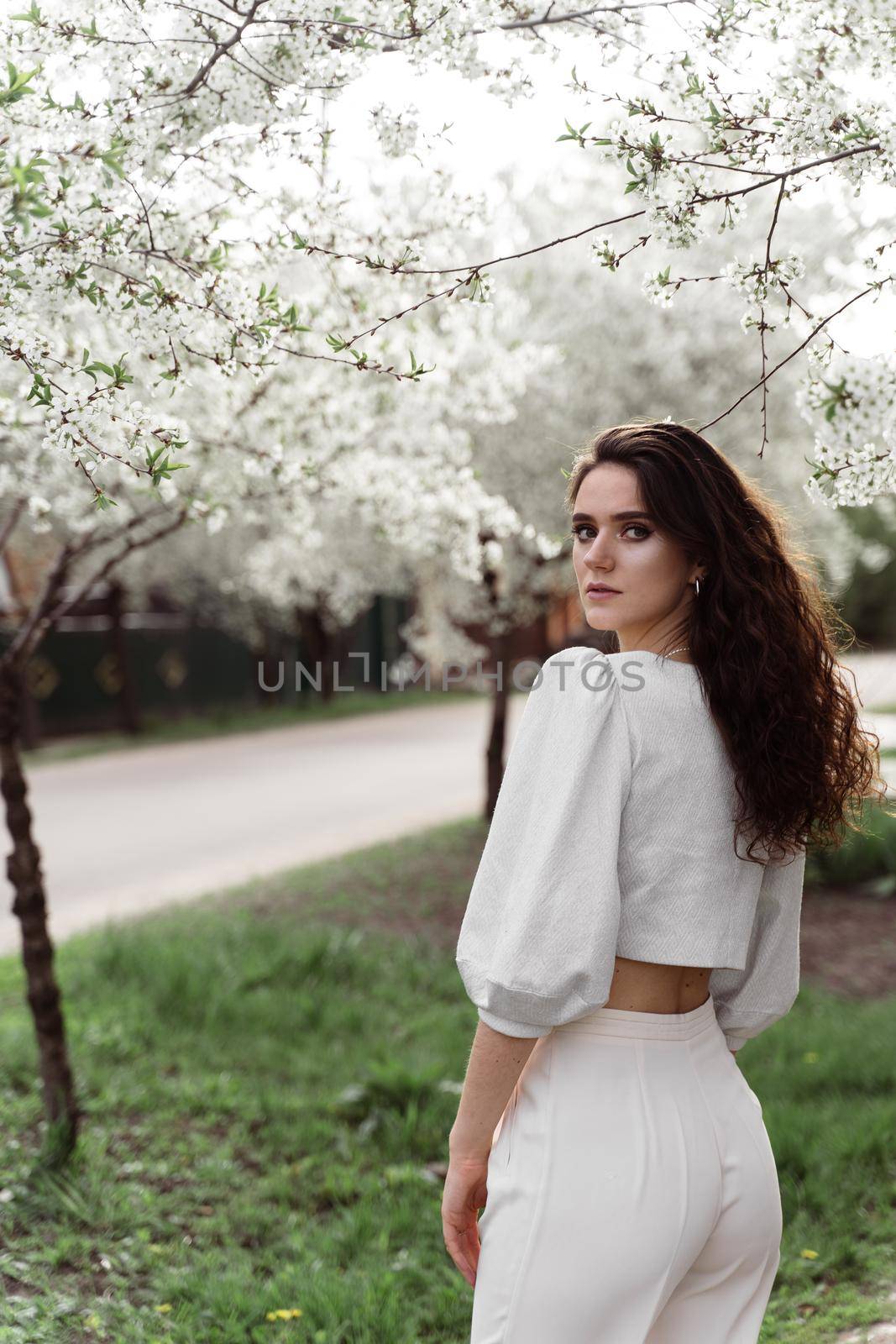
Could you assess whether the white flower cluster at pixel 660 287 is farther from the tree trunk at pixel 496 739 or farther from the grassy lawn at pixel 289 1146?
the tree trunk at pixel 496 739

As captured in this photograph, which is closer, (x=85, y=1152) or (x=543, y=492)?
(x=85, y=1152)

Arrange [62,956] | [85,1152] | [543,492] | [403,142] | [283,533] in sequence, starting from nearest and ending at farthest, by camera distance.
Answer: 1. [403,142]
2. [85,1152]
3. [62,956]
4. [283,533]
5. [543,492]

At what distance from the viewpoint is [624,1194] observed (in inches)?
64.4

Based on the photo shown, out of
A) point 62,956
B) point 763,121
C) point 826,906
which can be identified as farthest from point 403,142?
point 826,906

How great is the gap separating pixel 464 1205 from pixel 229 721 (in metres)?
18.2

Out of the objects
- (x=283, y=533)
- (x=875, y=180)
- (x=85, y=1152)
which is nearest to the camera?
(x=875, y=180)

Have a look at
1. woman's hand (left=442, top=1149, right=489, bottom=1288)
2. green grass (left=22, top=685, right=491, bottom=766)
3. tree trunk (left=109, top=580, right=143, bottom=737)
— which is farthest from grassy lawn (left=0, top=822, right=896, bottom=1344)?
tree trunk (left=109, top=580, right=143, bottom=737)

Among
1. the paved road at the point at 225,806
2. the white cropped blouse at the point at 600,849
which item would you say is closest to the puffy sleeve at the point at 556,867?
the white cropped blouse at the point at 600,849

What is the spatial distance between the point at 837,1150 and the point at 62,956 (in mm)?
4217

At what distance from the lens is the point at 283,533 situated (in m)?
7.98

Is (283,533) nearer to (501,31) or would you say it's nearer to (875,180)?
(501,31)

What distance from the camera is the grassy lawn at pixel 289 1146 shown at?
126 inches

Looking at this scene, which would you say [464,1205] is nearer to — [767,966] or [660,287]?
[767,966]

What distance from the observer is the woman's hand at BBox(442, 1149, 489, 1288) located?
174 cm
